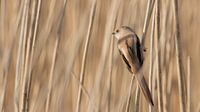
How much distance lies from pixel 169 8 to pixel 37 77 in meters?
0.79

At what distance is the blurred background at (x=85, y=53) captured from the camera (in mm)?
1308

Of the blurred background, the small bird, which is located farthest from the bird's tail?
the blurred background

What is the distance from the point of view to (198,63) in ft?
6.65

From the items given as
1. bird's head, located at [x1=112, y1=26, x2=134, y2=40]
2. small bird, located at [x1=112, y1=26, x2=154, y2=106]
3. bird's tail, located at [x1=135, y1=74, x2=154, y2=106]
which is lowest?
bird's tail, located at [x1=135, y1=74, x2=154, y2=106]

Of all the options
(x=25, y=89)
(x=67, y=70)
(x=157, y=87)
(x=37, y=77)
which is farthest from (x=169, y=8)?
(x=37, y=77)

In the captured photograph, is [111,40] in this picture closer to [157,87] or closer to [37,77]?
[157,87]

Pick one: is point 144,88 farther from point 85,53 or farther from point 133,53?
point 85,53

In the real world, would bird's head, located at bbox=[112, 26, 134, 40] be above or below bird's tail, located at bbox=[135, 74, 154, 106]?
above

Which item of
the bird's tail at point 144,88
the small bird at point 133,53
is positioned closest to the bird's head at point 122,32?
the small bird at point 133,53

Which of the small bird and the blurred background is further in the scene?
the blurred background

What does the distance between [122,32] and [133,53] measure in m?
0.12

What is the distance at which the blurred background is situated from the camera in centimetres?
131

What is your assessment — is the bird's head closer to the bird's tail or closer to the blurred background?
the blurred background

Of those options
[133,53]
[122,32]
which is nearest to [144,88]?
[133,53]
